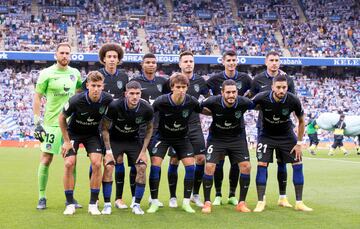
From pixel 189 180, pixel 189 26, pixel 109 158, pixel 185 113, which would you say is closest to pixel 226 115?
pixel 185 113

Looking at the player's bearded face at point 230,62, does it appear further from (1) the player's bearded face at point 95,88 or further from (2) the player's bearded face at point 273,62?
(1) the player's bearded face at point 95,88

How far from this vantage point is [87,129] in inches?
369

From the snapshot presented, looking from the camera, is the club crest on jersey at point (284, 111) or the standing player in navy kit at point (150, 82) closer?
the club crest on jersey at point (284, 111)

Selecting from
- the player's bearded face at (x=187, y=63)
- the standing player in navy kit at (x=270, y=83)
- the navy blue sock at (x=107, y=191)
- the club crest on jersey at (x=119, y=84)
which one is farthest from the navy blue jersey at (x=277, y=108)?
the navy blue sock at (x=107, y=191)

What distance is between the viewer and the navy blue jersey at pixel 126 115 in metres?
9.38

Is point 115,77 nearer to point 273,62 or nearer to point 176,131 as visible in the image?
point 176,131

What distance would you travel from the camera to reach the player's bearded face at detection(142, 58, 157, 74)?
10.1 metres

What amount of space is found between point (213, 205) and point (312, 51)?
1738 inches

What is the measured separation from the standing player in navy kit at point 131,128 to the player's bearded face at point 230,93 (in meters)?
1.16

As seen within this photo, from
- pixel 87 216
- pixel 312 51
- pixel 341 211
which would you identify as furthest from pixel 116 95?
pixel 312 51

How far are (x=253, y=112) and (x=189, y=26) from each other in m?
12.3

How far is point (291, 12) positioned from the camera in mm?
57656

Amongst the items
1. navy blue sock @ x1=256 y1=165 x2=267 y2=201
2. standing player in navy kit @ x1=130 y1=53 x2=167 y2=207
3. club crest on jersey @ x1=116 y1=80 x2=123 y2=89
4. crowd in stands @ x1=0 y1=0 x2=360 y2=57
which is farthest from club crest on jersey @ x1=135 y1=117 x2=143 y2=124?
crowd in stands @ x1=0 y1=0 x2=360 y2=57

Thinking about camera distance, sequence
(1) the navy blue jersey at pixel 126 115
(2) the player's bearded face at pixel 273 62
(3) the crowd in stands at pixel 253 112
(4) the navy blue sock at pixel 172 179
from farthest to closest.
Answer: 1. (3) the crowd in stands at pixel 253 112
2. (2) the player's bearded face at pixel 273 62
3. (4) the navy blue sock at pixel 172 179
4. (1) the navy blue jersey at pixel 126 115
